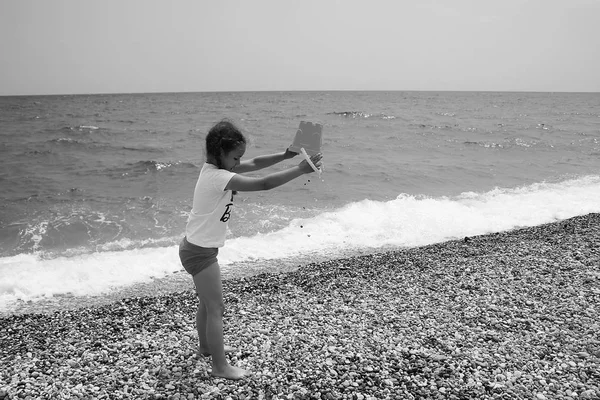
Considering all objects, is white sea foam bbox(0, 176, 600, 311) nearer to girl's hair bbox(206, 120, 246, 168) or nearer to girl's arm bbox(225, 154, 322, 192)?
girl's hair bbox(206, 120, 246, 168)

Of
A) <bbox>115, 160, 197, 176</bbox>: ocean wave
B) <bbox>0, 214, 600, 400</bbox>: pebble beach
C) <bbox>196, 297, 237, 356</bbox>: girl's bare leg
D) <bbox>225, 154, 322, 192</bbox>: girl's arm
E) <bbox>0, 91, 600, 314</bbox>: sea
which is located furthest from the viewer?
<bbox>115, 160, 197, 176</bbox>: ocean wave

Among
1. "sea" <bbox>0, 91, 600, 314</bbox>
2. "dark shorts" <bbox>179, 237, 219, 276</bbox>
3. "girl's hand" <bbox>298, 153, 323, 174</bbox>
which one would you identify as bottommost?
"sea" <bbox>0, 91, 600, 314</bbox>

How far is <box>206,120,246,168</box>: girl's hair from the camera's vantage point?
10.2ft

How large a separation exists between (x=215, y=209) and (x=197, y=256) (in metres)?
0.40

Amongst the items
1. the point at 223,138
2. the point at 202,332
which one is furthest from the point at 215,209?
the point at 202,332

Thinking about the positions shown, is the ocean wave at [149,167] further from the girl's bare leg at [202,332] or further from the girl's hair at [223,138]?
the girl's hair at [223,138]

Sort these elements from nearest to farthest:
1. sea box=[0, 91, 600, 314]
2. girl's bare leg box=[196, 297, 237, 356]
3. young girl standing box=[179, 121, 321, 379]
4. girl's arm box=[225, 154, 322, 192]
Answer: girl's arm box=[225, 154, 322, 192] < young girl standing box=[179, 121, 321, 379] < girl's bare leg box=[196, 297, 237, 356] < sea box=[0, 91, 600, 314]

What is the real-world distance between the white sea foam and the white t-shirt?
173 inches

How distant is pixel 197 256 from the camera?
329cm

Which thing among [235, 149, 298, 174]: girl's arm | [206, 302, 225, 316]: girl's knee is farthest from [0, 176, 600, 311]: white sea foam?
[235, 149, 298, 174]: girl's arm

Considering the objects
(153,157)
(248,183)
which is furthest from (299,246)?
(153,157)

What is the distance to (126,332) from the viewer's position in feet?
15.1

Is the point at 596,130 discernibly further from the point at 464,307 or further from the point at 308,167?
the point at 308,167

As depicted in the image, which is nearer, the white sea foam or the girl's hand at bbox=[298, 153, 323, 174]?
the girl's hand at bbox=[298, 153, 323, 174]
